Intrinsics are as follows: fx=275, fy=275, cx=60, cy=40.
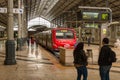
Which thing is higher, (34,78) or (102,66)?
(102,66)

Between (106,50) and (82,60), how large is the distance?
0.83 m

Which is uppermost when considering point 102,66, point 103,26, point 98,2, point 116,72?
point 98,2

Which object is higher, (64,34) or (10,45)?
(64,34)

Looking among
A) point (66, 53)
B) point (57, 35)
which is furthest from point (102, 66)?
point (57, 35)

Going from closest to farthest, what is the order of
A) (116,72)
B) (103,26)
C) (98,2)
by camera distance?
1. (116,72)
2. (103,26)
3. (98,2)

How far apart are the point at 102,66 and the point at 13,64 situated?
7.88 metres

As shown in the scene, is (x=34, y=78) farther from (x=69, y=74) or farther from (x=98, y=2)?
(x=98, y=2)

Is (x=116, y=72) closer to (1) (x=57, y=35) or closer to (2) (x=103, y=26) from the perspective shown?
(2) (x=103, y=26)

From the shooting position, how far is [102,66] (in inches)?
308

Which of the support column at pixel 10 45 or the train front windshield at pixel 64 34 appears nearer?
the support column at pixel 10 45

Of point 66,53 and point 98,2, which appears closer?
point 66,53

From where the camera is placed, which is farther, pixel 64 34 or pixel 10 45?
pixel 64 34

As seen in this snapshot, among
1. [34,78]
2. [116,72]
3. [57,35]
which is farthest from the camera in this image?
[57,35]

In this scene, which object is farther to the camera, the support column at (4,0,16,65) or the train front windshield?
the train front windshield
